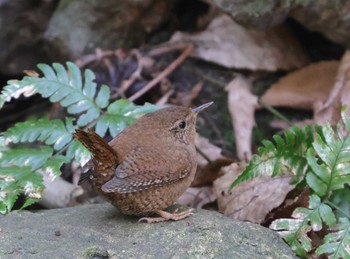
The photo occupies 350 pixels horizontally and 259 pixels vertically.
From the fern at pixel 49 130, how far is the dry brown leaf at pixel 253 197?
2.32 ft

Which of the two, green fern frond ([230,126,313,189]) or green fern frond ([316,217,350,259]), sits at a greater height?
green fern frond ([230,126,313,189])

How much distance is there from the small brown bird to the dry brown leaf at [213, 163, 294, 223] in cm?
55

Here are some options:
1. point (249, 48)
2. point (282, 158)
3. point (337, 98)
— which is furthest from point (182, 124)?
point (249, 48)

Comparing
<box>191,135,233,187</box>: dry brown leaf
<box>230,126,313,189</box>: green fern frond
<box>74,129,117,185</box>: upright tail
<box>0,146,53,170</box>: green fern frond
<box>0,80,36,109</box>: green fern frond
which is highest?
<box>0,80,36,109</box>: green fern frond

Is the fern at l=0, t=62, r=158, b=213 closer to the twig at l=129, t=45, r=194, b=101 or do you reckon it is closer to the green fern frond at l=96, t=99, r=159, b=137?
the green fern frond at l=96, t=99, r=159, b=137

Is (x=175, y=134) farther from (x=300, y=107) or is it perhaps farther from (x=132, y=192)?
(x=300, y=107)

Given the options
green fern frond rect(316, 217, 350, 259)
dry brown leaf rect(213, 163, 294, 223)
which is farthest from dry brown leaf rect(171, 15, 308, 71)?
green fern frond rect(316, 217, 350, 259)

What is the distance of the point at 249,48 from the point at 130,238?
249cm

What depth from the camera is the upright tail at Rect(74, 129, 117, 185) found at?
282 cm

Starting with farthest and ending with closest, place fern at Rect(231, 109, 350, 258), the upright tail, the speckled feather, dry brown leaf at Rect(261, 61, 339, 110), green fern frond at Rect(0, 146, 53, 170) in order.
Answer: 1. dry brown leaf at Rect(261, 61, 339, 110)
2. green fern frond at Rect(0, 146, 53, 170)
3. fern at Rect(231, 109, 350, 258)
4. the speckled feather
5. the upright tail

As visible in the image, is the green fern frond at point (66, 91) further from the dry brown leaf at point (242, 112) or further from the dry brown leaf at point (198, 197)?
the dry brown leaf at point (242, 112)

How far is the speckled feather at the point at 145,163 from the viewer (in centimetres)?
296

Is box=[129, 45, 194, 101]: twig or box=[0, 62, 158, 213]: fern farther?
box=[129, 45, 194, 101]: twig

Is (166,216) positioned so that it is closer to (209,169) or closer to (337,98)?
(209,169)
